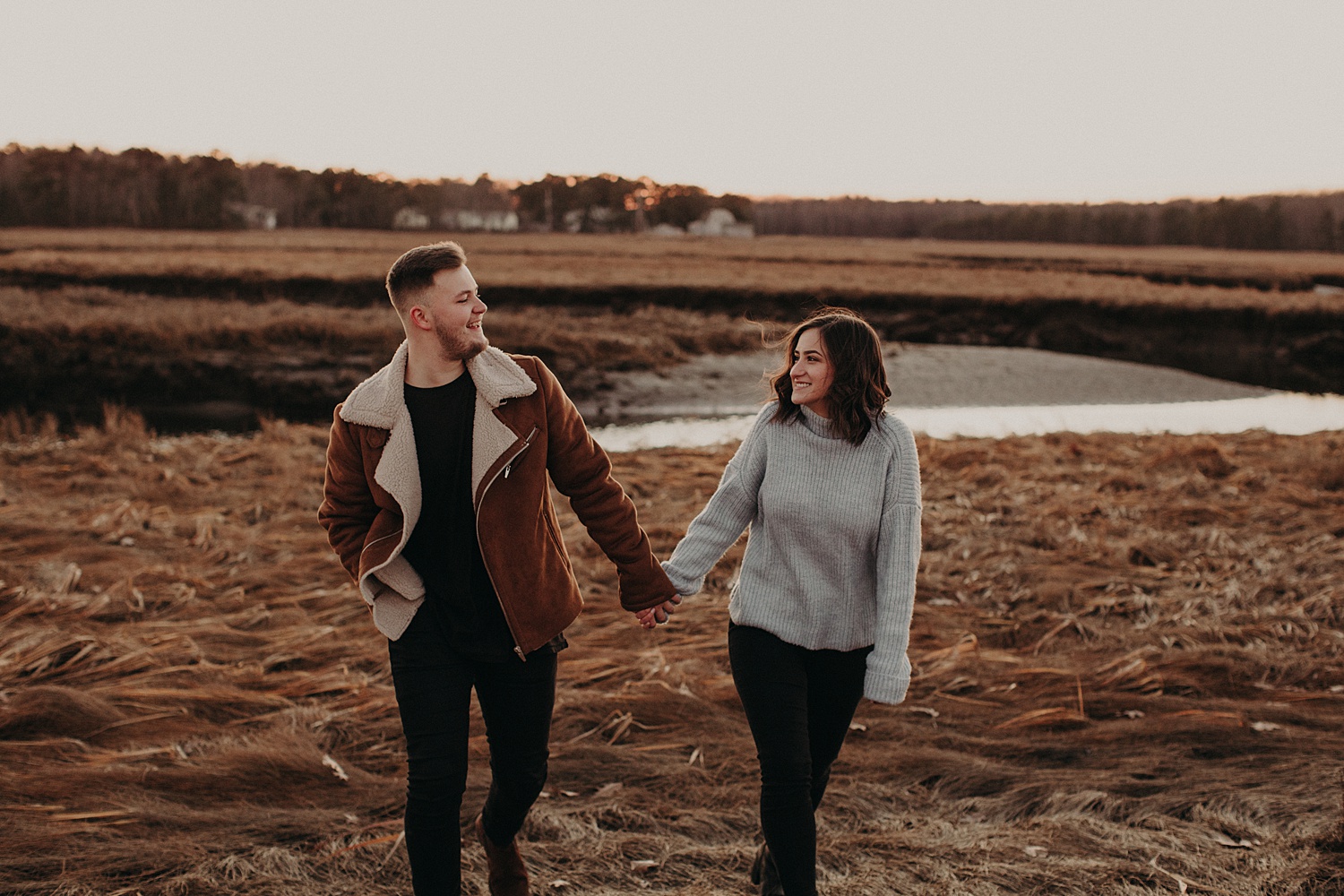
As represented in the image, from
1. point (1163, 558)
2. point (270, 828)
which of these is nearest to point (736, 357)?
point (1163, 558)

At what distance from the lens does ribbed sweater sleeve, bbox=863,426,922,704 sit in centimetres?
261

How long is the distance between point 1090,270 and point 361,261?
3232 centimetres

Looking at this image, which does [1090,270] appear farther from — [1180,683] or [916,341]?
[1180,683]

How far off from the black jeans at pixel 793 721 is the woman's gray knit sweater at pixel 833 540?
5cm

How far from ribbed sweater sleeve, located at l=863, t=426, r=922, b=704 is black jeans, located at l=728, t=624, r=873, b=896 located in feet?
0.41

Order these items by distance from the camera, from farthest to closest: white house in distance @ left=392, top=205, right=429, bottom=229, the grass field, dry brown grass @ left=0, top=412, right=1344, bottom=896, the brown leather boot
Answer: white house in distance @ left=392, top=205, right=429, bottom=229 < the grass field < dry brown grass @ left=0, top=412, right=1344, bottom=896 < the brown leather boot

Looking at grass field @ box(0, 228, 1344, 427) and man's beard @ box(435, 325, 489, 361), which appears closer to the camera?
man's beard @ box(435, 325, 489, 361)

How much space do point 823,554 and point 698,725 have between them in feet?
5.34

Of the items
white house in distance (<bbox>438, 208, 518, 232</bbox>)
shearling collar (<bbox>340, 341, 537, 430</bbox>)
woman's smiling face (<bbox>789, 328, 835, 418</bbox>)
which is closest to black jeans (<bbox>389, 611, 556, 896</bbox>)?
shearling collar (<bbox>340, 341, 537, 430</bbox>)

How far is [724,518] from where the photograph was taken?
2.93 metres

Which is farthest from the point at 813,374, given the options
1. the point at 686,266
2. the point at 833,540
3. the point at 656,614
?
the point at 686,266

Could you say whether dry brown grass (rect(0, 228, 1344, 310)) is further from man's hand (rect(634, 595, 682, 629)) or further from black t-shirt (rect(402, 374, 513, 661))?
black t-shirt (rect(402, 374, 513, 661))

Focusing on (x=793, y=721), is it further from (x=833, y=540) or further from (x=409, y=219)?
(x=409, y=219)

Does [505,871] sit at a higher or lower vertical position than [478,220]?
lower
